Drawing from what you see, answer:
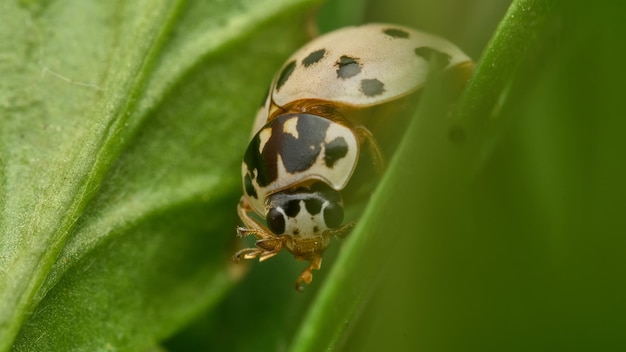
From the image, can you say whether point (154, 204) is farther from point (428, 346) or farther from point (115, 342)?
point (428, 346)

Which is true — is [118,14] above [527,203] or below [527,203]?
below

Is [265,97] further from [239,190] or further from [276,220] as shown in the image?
[276,220]

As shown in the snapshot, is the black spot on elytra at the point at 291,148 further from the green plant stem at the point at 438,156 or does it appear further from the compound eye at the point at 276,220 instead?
the green plant stem at the point at 438,156

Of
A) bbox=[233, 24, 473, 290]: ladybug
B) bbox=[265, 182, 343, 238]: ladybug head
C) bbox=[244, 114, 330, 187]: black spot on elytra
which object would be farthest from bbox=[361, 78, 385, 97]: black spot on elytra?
bbox=[265, 182, 343, 238]: ladybug head

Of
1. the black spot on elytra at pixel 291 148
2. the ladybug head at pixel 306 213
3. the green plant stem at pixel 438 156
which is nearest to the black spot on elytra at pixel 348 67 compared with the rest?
the black spot on elytra at pixel 291 148

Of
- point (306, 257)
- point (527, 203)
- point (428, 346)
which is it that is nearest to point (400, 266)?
point (428, 346)
